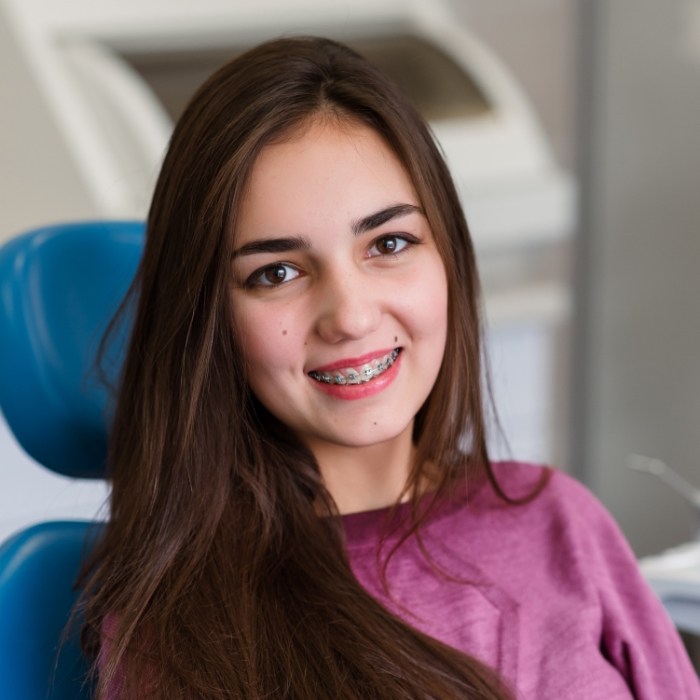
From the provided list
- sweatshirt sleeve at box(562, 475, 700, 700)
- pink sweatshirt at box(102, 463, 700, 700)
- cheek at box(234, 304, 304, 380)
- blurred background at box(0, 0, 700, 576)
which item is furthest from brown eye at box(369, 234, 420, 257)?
blurred background at box(0, 0, 700, 576)

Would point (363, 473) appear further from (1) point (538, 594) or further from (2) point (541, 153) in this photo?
(2) point (541, 153)

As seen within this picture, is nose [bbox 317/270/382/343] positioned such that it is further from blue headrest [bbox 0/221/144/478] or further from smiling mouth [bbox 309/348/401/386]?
blue headrest [bbox 0/221/144/478]

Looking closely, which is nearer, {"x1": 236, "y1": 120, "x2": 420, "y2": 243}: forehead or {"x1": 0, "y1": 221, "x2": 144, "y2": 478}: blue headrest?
{"x1": 236, "y1": 120, "x2": 420, "y2": 243}: forehead

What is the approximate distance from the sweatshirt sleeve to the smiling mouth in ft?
1.03

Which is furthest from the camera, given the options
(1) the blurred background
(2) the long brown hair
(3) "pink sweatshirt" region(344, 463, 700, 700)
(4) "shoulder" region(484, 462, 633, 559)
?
(1) the blurred background

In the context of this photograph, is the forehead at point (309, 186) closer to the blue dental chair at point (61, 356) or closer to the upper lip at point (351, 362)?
the upper lip at point (351, 362)

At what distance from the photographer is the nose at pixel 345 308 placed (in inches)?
38.9

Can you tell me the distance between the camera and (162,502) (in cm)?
106

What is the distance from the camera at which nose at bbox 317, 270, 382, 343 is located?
3.25 feet

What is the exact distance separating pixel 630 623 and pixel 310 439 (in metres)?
0.38

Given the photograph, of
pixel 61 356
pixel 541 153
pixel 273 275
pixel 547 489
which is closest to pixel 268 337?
pixel 273 275

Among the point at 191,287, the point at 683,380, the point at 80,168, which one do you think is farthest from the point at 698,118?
the point at 191,287

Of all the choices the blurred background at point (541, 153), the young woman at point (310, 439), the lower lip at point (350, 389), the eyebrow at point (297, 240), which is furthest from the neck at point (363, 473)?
the blurred background at point (541, 153)

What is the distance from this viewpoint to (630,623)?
1.19 metres
